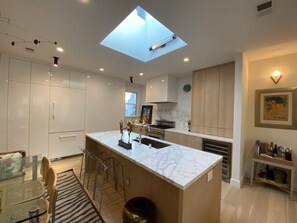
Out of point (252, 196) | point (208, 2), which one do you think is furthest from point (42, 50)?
point (252, 196)

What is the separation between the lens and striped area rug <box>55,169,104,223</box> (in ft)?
5.65

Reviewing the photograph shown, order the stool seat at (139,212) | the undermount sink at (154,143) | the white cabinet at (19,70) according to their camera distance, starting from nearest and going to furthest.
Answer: the stool seat at (139,212)
the undermount sink at (154,143)
the white cabinet at (19,70)

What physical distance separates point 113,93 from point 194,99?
265 centimetres

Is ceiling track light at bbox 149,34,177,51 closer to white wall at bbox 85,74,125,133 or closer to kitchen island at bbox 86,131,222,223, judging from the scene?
kitchen island at bbox 86,131,222,223

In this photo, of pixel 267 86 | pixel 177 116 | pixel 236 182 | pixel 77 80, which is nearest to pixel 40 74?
pixel 77 80

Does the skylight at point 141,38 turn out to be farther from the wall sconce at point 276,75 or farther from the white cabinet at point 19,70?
the white cabinet at point 19,70

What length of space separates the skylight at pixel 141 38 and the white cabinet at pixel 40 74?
2030mm

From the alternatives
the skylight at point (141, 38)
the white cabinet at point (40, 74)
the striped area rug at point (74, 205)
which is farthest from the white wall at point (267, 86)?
the white cabinet at point (40, 74)

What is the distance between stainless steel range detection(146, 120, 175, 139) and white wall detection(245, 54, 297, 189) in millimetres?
2039

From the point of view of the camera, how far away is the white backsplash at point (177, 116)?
405 cm

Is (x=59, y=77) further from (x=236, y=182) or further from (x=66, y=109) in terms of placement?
(x=236, y=182)

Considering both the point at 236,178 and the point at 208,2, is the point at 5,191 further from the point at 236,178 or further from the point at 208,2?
the point at 236,178

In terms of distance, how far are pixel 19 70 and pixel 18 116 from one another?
1032 mm

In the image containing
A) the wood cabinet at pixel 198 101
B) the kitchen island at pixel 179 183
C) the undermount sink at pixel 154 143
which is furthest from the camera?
the wood cabinet at pixel 198 101
